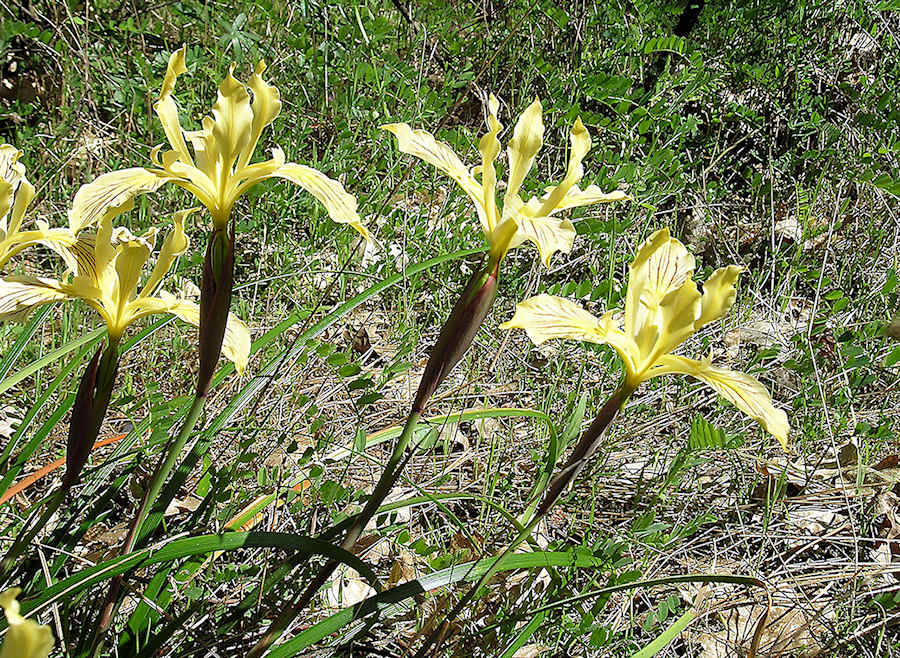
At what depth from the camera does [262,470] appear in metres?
1.33

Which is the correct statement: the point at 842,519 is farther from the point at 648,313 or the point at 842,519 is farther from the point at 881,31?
the point at 881,31

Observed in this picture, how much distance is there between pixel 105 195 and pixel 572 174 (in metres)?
0.55

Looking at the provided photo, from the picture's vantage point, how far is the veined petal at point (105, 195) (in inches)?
34.3

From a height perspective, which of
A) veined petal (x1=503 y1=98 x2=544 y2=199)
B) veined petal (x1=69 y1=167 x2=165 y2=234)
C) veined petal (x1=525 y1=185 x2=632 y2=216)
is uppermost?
veined petal (x1=503 y1=98 x2=544 y2=199)

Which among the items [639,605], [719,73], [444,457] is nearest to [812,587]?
[639,605]

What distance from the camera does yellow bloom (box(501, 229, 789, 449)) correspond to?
89 centimetres

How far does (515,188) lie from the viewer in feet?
3.23

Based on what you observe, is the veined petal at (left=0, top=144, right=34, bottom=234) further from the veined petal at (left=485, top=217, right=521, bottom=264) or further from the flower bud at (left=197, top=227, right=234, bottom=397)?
the veined petal at (left=485, top=217, right=521, bottom=264)

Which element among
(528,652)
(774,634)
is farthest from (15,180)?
(774,634)

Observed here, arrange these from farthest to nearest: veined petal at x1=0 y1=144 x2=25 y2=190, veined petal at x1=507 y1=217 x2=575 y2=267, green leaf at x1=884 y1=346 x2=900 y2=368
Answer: green leaf at x1=884 y1=346 x2=900 y2=368
veined petal at x1=0 y1=144 x2=25 y2=190
veined petal at x1=507 y1=217 x2=575 y2=267

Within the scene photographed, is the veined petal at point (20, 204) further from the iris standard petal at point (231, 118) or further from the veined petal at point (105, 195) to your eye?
the iris standard petal at point (231, 118)

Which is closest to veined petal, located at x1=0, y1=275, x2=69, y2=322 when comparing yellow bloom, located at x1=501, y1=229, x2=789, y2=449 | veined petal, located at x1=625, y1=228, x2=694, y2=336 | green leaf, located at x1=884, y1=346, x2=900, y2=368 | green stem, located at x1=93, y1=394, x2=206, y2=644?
green stem, located at x1=93, y1=394, x2=206, y2=644

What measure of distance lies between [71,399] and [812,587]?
1473 millimetres

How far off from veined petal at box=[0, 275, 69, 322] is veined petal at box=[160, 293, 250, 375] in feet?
0.41
